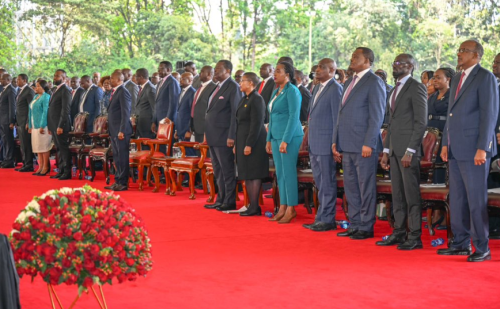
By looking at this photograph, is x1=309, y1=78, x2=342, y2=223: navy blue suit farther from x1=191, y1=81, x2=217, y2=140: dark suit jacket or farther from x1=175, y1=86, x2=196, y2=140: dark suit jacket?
x1=175, y1=86, x2=196, y2=140: dark suit jacket

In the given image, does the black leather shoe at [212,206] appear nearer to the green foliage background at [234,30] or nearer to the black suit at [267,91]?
the black suit at [267,91]

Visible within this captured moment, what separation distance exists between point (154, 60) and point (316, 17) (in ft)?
25.4

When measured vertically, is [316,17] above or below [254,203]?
above

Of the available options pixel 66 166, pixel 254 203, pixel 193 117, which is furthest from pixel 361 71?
pixel 66 166

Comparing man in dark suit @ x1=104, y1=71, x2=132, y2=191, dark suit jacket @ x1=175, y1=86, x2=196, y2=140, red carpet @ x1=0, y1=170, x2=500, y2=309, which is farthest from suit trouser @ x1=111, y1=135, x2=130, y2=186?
red carpet @ x1=0, y1=170, x2=500, y2=309

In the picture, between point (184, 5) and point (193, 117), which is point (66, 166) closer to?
point (193, 117)

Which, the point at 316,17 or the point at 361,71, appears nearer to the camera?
the point at 361,71

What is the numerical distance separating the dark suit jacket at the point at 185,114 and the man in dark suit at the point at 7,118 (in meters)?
4.40

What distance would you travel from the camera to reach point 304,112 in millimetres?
9359

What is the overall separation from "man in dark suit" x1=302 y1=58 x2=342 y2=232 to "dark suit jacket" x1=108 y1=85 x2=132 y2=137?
3899 millimetres

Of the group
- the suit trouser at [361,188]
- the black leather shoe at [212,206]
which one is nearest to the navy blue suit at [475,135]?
the suit trouser at [361,188]

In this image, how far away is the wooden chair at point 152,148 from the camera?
10.1 metres

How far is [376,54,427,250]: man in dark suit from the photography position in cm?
602

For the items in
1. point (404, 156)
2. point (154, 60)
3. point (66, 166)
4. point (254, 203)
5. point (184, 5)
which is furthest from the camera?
point (184, 5)
